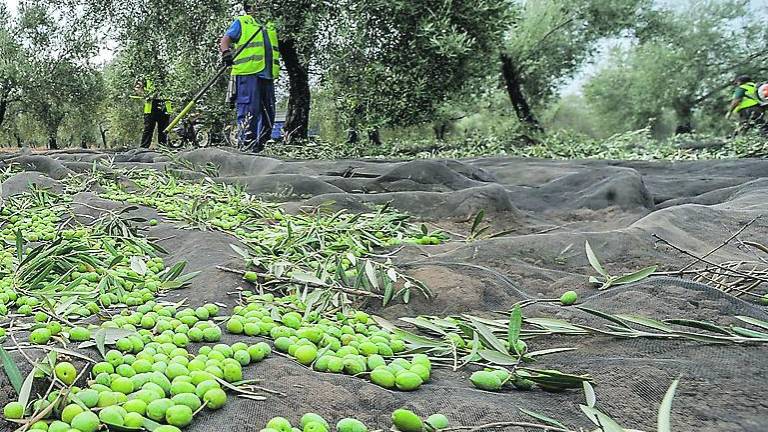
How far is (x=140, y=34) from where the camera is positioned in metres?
10.1

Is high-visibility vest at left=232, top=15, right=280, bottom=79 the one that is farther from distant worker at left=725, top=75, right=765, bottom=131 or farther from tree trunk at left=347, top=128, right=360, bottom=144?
distant worker at left=725, top=75, right=765, bottom=131

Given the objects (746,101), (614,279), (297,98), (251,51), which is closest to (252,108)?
(251,51)

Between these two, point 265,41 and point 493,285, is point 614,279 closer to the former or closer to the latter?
point 493,285

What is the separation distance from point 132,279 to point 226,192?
5.94 feet

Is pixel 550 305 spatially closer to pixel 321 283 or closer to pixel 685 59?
pixel 321 283

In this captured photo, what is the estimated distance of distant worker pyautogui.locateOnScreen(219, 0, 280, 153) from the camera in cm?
910

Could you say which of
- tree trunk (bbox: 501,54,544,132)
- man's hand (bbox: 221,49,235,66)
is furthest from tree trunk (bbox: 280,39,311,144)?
tree trunk (bbox: 501,54,544,132)

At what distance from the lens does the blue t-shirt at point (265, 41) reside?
358 inches

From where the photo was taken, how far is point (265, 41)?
9422 mm

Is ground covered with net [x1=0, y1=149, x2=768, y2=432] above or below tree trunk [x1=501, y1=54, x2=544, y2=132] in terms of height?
below

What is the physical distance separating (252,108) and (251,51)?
33.1 inches

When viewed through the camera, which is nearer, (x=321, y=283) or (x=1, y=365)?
(x=1, y=365)

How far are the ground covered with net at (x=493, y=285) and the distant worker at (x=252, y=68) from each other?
15.6ft

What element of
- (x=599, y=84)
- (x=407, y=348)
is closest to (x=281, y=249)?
(x=407, y=348)
